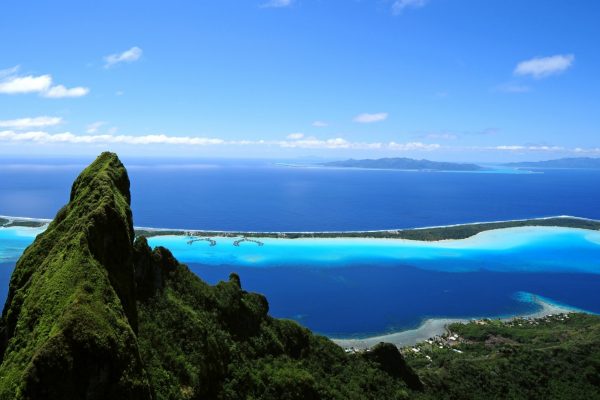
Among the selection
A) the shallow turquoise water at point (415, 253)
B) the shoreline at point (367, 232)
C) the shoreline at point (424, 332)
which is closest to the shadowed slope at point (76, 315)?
the shoreline at point (424, 332)

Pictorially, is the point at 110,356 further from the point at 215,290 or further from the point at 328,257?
the point at 328,257

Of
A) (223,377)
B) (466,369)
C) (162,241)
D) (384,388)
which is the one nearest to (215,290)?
(223,377)

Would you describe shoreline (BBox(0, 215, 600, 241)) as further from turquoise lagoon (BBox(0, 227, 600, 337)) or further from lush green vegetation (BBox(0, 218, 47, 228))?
turquoise lagoon (BBox(0, 227, 600, 337))

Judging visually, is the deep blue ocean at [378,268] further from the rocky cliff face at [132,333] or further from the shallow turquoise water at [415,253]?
the rocky cliff face at [132,333]

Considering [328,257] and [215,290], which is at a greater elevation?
[215,290]

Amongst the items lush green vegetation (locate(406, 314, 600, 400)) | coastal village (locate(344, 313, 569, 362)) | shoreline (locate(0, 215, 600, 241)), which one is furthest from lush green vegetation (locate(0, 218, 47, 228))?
lush green vegetation (locate(406, 314, 600, 400))

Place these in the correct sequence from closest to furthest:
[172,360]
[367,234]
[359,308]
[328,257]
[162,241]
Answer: [172,360] → [359,308] → [328,257] → [162,241] → [367,234]

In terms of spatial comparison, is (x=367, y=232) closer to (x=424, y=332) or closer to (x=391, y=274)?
(x=391, y=274)
